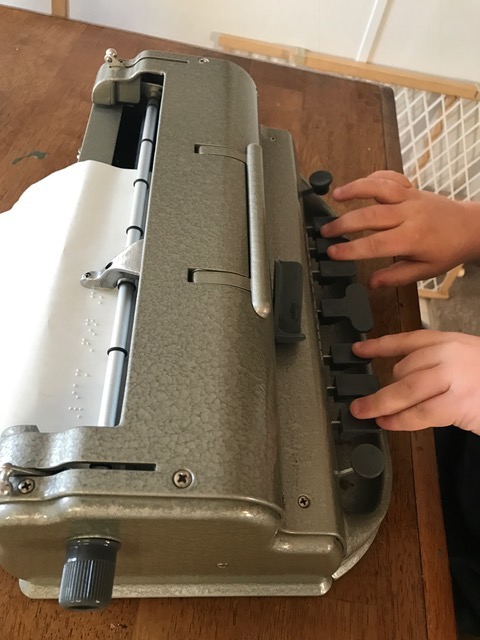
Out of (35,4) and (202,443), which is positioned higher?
(35,4)

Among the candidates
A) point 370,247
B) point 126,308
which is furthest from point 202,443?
point 370,247

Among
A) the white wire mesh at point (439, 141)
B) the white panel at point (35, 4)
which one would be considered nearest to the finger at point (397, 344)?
the white wire mesh at point (439, 141)

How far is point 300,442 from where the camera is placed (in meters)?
0.50

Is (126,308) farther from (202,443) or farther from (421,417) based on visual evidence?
(421,417)

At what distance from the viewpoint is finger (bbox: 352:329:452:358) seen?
0.60 meters

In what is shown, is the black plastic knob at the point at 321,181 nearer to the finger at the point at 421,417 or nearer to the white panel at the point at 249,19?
the finger at the point at 421,417

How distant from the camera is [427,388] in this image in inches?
22.5

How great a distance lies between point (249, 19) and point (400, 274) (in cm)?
128

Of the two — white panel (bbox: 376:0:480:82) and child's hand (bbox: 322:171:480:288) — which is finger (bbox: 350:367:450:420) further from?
white panel (bbox: 376:0:480:82)

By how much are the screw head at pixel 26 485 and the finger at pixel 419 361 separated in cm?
37

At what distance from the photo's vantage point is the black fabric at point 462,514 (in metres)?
0.67

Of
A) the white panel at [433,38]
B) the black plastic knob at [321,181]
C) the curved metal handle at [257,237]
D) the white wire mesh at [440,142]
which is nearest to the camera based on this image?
the curved metal handle at [257,237]

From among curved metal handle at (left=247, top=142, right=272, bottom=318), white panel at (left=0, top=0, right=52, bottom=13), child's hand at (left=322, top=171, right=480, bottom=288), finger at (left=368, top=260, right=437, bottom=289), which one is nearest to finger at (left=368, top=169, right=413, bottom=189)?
child's hand at (left=322, top=171, right=480, bottom=288)

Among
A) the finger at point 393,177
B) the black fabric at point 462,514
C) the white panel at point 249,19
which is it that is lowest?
the black fabric at point 462,514
